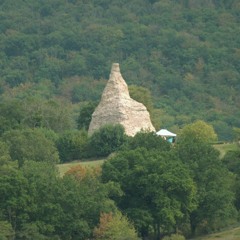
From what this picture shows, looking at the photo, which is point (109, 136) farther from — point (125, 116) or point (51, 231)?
point (51, 231)

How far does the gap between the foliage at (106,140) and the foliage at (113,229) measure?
1958cm

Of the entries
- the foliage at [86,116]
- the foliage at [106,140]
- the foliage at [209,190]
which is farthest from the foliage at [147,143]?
the foliage at [86,116]

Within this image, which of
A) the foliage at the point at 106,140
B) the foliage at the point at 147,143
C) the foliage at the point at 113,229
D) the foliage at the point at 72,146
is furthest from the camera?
the foliage at the point at 72,146

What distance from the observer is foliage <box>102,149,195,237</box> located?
88625 millimetres

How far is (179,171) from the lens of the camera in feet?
298

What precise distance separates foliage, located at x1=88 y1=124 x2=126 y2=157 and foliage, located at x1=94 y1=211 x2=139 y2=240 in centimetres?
1958

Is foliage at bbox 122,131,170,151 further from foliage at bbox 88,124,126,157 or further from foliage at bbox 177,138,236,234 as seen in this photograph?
foliage at bbox 88,124,126,157

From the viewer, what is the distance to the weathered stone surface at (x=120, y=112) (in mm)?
110000

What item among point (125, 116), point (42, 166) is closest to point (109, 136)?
point (125, 116)

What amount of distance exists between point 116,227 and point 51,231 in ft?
11.3

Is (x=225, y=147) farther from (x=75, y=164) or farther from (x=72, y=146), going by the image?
(x=75, y=164)

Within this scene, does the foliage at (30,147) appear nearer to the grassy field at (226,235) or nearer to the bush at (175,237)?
the bush at (175,237)

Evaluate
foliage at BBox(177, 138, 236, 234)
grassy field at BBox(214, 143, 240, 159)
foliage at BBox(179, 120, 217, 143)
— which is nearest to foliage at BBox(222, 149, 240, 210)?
foliage at BBox(177, 138, 236, 234)

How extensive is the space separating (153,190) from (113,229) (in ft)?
16.3
